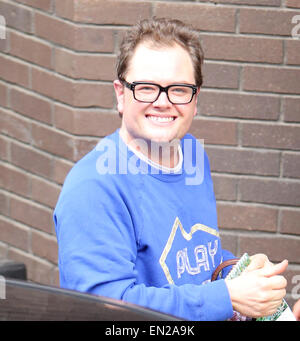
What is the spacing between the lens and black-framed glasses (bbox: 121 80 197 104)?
220 cm

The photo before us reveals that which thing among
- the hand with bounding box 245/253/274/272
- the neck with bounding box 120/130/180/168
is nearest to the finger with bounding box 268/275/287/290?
the hand with bounding box 245/253/274/272

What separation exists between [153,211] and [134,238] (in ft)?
0.39

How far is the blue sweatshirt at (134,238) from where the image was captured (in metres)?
2.00

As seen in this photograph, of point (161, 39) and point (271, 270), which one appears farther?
point (161, 39)

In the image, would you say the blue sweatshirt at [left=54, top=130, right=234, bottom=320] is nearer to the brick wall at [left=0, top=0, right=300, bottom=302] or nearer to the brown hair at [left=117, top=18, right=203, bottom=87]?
the brown hair at [left=117, top=18, right=203, bottom=87]

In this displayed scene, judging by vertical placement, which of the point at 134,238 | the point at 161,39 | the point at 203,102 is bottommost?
the point at 134,238

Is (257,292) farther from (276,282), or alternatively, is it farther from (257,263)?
(257,263)

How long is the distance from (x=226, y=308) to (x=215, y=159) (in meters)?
1.63

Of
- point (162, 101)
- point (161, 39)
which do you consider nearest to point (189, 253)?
point (162, 101)

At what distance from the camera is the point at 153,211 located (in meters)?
2.15

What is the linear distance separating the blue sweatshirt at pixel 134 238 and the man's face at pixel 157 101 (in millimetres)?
84

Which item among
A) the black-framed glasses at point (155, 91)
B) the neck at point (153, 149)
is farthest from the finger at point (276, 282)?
the black-framed glasses at point (155, 91)
